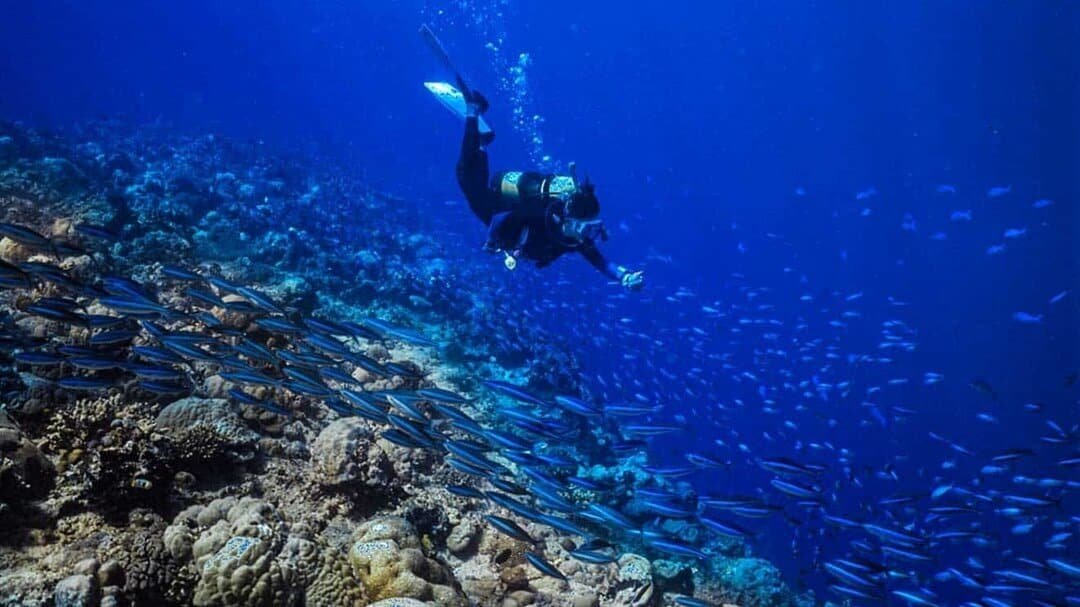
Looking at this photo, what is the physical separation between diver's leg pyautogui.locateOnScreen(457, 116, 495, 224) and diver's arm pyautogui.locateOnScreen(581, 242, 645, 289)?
231cm

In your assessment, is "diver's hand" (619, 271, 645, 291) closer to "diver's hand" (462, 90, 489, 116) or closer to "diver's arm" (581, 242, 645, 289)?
"diver's arm" (581, 242, 645, 289)

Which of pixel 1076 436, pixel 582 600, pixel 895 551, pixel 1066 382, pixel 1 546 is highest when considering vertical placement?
pixel 1066 382

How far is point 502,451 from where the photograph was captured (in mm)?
6117

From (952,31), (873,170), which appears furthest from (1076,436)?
(873,170)

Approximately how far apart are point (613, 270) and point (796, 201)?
133m

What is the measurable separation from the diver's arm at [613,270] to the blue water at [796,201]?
6.09 metres

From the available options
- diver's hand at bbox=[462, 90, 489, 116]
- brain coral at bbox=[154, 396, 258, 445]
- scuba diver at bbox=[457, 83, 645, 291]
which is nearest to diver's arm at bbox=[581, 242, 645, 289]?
scuba diver at bbox=[457, 83, 645, 291]

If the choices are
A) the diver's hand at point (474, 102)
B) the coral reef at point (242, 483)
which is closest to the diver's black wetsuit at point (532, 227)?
the diver's hand at point (474, 102)

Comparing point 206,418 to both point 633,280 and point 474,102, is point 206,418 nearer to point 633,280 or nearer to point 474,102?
point 633,280

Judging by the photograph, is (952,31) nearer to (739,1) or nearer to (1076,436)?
(739,1)

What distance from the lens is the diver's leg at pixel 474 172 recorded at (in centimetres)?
1114

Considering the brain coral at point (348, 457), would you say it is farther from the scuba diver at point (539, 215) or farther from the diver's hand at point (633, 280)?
the diver's hand at point (633, 280)

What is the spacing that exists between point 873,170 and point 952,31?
5167cm

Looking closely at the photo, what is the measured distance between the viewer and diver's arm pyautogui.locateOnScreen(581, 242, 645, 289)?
30.7ft
